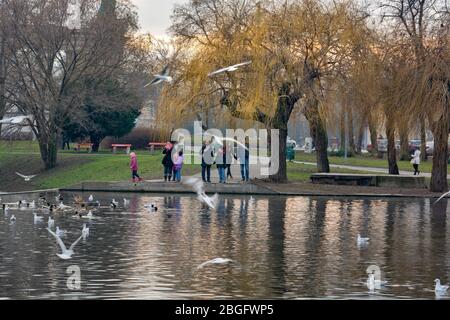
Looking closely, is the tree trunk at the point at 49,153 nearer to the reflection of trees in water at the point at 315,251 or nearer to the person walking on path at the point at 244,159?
the person walking on path at the point at 244,159

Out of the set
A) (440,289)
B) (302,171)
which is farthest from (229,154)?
(440,289)

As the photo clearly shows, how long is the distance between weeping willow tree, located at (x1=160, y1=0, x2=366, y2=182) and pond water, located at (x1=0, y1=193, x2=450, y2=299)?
11363mm

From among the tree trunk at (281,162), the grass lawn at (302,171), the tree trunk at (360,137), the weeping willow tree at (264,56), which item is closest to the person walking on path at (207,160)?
the weeping willow tree at (264,56)

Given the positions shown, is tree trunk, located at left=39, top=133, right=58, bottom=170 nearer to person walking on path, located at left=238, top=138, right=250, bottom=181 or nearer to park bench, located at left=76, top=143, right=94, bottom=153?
park bench, located at left=76, top=143, right=94, bottom=153

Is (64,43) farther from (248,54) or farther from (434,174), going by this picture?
(434,174)

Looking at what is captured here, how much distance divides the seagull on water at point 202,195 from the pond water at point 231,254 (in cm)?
50

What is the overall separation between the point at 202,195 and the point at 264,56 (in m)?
15.8

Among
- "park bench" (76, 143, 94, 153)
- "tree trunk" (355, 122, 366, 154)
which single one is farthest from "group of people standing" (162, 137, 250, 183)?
"park bench" (76, 143, 94, 153)

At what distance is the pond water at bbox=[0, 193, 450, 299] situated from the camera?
16812 millimetres

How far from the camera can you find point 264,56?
44.5m

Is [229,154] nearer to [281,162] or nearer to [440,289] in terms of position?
[281,162]

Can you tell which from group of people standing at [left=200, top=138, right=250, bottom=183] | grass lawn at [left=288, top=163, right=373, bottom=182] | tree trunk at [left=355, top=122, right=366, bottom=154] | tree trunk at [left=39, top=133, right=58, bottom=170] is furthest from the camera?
tree trunk at [left=39, top=133, right=58, bottom=170]
